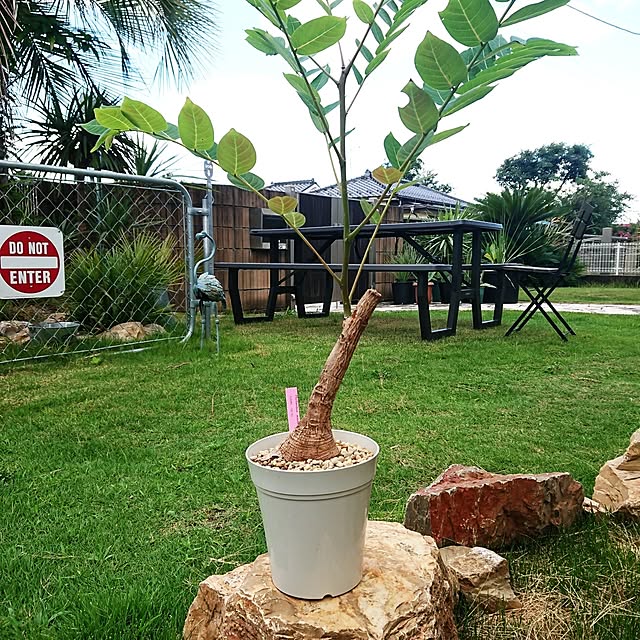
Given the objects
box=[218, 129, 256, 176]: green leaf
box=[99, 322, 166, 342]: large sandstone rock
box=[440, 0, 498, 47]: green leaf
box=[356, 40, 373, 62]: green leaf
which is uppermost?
box=[356, 40, 373, 62]: green leaf

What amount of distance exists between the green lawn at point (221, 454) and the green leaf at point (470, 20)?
1.01 meters

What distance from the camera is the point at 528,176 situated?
28.7 m

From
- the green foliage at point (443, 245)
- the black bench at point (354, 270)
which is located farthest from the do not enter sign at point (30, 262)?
the green foliage at point (443, 245)

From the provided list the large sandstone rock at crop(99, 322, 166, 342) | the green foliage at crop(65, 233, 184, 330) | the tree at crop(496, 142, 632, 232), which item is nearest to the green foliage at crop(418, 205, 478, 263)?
the green foliage at crop(65, 233, 184, 330)

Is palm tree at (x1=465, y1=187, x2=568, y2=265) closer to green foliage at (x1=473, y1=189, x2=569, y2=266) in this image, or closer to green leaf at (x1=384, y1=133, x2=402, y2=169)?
green foliage at (x1=473, y1=189, x2=569, y2=266)

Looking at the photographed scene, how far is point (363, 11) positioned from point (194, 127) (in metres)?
0.27

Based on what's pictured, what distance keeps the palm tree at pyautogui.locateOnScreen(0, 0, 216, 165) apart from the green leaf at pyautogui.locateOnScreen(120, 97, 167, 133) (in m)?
5.04

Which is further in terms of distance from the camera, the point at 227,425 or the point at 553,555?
the point at 227,425

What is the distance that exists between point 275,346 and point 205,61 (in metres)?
3.84

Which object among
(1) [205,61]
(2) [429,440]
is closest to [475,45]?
(2) [429,440]

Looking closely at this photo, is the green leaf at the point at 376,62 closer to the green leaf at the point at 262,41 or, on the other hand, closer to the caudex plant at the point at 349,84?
the caudex plant at the point at 349,84

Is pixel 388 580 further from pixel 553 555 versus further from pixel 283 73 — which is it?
pixel 283 73

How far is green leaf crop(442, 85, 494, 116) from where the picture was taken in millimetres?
758

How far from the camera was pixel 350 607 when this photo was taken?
0.96 meters
